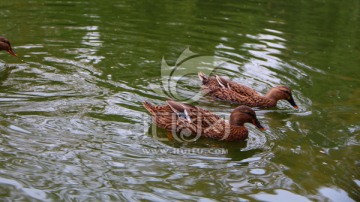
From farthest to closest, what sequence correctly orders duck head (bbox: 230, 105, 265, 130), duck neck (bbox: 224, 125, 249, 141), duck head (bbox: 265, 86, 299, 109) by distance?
duck head (bbox: 265, 86, 299, 109), duck head (bbox: 230, 105, 265, 130), duck neck (bbox: 224, 125, 249, 141)

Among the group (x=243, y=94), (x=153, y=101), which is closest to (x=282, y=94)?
(x=243, y=94)

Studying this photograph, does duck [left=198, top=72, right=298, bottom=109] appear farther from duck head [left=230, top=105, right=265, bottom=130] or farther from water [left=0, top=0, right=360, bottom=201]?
duck head [left=230, top=105, right=265, bottom=130]

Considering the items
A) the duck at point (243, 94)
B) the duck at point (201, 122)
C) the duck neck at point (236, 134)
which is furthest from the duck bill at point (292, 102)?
the duck neck at point (236, 134)

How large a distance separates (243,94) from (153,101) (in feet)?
5.07

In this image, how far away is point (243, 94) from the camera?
9.46m

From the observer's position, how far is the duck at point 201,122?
789 cm

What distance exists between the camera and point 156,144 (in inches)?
293

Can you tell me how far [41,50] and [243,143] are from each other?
4.87 metres

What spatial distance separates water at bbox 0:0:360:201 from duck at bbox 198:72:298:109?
167mm

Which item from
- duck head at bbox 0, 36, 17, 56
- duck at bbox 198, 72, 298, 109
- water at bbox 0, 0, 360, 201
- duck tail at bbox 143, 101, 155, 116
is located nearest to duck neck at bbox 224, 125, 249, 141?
water at bbox 0, 0, 360, 201

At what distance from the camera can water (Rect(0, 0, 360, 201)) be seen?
6465 mm

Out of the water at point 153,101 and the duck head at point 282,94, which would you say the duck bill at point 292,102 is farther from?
the water at point 153,101

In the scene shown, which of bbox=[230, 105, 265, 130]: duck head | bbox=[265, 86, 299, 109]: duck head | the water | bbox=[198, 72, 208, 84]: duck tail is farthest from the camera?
bbox=[198, 72, 208, 84]: duck tail

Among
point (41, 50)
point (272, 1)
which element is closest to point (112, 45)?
point (41, 50)
